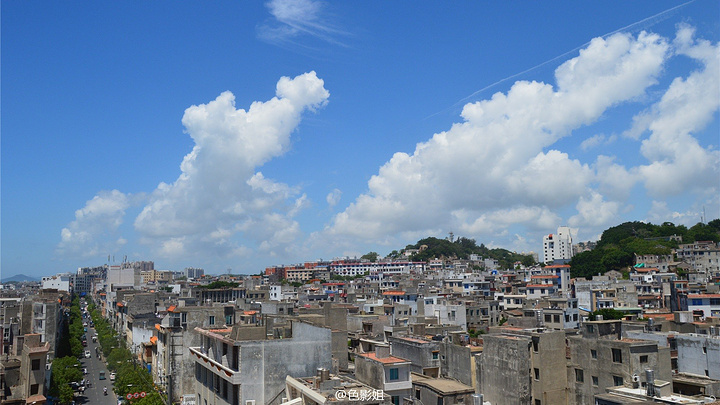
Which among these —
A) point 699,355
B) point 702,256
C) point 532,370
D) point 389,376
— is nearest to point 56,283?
point 702,256

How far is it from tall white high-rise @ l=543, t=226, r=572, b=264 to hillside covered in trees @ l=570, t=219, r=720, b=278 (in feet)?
82.5

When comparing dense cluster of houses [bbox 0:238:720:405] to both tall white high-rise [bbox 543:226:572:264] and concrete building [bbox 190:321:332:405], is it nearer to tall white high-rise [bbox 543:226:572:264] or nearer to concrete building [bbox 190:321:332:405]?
concrete building [bbox 190:321:332:405]

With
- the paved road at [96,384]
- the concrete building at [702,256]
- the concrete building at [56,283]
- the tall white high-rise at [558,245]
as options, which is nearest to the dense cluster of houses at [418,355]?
the paved road at [96,384]

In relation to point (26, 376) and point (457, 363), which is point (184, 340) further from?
point (457, 363)

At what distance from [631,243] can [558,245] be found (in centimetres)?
5459

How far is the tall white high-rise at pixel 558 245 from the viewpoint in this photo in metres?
176

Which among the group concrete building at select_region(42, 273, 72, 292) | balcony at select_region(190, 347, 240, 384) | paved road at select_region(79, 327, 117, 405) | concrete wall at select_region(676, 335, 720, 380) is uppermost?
concrete building at select_region(42, 273, 72, 292)

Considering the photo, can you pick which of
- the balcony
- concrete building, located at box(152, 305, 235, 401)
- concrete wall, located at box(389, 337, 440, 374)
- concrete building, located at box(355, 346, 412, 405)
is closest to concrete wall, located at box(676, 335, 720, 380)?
concrete wall, located at box(389, 337, 440, 374)

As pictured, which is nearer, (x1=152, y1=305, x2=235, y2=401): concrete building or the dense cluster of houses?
the dense cluster of houses

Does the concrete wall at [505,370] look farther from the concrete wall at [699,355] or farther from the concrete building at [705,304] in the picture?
the concrete building at [705,304]

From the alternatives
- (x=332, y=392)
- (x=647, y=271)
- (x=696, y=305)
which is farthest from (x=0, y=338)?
(x=647, y=271)

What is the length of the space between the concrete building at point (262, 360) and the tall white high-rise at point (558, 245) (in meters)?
159

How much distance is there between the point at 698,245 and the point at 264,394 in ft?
375

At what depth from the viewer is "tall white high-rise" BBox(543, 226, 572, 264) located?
Result: 176 metres
